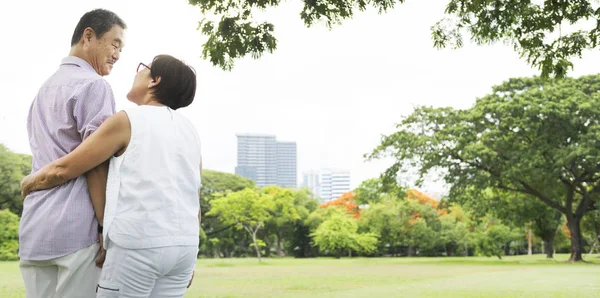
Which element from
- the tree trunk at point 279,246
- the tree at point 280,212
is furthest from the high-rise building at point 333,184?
the tree at point 280,212

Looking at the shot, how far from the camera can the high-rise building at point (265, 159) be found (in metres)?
158

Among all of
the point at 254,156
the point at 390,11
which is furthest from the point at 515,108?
the point at 254,156

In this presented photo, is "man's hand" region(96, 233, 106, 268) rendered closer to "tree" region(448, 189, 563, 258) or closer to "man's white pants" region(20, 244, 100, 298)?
"man's white pants" region(20, 244, 100, 298)

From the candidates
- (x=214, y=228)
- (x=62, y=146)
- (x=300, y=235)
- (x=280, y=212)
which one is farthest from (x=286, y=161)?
(x=62, y=146)

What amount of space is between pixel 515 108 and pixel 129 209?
18.2 metres

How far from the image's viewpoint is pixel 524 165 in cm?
1725

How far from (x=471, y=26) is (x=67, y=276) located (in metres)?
4.85

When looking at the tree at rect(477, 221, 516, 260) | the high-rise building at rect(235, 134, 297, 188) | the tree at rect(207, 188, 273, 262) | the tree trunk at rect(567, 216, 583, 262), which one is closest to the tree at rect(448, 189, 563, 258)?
the tree trunk at rect(567, 216, 583, 262)

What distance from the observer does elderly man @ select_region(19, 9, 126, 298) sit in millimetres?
1181

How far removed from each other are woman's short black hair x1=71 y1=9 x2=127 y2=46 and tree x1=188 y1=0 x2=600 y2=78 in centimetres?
307

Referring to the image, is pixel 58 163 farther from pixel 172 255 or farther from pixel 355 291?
pixel 355 291

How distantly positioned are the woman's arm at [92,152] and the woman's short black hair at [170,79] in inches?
5.3

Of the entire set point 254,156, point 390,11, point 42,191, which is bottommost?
point 42,191

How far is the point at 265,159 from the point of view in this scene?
6334 inches
